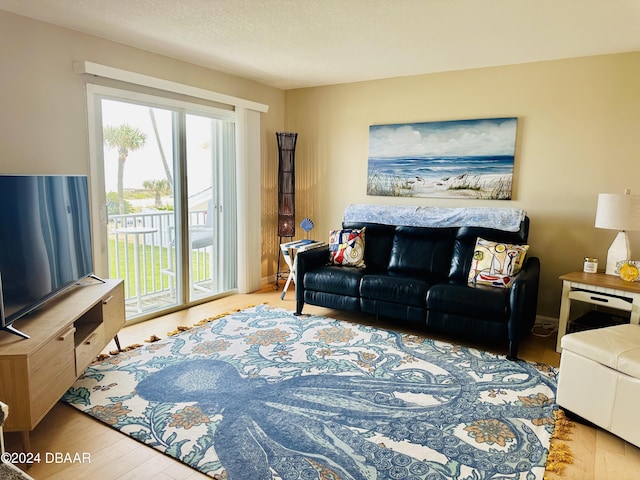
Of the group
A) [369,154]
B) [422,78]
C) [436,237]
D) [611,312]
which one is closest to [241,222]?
[369,154]

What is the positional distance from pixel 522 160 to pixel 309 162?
2.47 meters

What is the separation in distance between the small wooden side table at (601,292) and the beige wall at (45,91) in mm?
3948

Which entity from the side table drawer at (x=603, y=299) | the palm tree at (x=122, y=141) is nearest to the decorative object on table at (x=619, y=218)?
the side table drawer at (x=603, y=299)

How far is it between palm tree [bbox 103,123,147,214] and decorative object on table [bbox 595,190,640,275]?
3923 mm

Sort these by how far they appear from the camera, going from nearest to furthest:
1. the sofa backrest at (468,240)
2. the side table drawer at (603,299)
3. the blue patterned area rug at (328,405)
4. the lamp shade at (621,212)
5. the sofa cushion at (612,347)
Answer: the blue patterned area rug at (328,405), the sofa cushion at (612,347), the side table drawer at (603,299), the lamp shade at (621,212), the sofa backrest at (468,240)

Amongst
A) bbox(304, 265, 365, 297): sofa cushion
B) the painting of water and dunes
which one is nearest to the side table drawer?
→ the painting of water and dunes

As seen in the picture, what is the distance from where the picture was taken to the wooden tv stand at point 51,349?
195 centimetres

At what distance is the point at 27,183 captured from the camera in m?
2.45

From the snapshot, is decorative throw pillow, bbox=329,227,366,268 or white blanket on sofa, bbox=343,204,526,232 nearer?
white blanket on sofa, bbox=343,204,526,232

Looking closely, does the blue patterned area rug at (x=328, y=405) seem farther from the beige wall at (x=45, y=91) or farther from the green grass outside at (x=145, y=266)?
the beige wall at (x=45, y=91)

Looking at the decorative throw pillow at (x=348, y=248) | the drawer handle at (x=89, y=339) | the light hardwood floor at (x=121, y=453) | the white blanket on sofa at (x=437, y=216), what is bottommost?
the light hardwood floor at (x=121, y=453)

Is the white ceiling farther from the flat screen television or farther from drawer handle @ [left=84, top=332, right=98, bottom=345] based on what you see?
drawer handle @ [left=84, top=332, right=98, bottom=345]

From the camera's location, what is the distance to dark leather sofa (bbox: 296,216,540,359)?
3.26m

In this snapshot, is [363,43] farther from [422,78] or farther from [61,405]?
[61,405]
